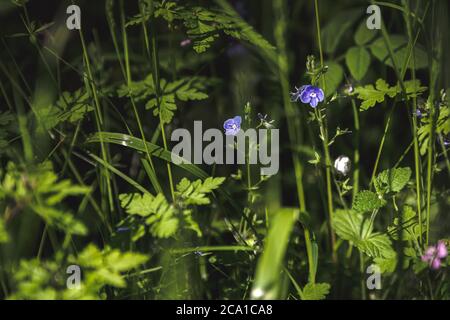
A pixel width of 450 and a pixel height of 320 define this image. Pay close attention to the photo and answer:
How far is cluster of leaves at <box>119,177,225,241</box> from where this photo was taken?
1677mm

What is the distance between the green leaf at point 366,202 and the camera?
1.92 metres

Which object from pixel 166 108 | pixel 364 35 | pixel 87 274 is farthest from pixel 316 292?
pixel 364 35

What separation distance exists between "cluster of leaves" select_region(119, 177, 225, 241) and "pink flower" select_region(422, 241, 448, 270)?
25.3 inches

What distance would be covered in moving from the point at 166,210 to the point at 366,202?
0.62 metres

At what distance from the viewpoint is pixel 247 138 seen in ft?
6.91

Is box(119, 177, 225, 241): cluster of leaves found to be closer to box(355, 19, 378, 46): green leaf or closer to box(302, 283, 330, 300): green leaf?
box(302, 283, 330, 300): green leaf

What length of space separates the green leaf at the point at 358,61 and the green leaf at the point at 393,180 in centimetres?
43

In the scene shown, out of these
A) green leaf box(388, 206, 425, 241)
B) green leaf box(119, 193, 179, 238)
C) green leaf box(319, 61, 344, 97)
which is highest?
green leaf box(319, 61, 344, 97)

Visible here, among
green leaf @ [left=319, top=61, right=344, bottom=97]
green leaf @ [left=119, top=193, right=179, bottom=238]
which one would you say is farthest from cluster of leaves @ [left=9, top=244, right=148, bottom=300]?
green leaf @ [left=319, top=61, right=344, bottom=97]

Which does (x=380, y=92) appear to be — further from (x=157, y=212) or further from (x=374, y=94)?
(x=157, y=212)

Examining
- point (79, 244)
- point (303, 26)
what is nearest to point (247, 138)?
point (79, 244)

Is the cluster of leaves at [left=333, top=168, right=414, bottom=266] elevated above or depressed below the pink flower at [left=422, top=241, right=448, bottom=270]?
above

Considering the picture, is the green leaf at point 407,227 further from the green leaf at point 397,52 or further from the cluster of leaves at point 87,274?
the cluster of leaves at point 87,274
